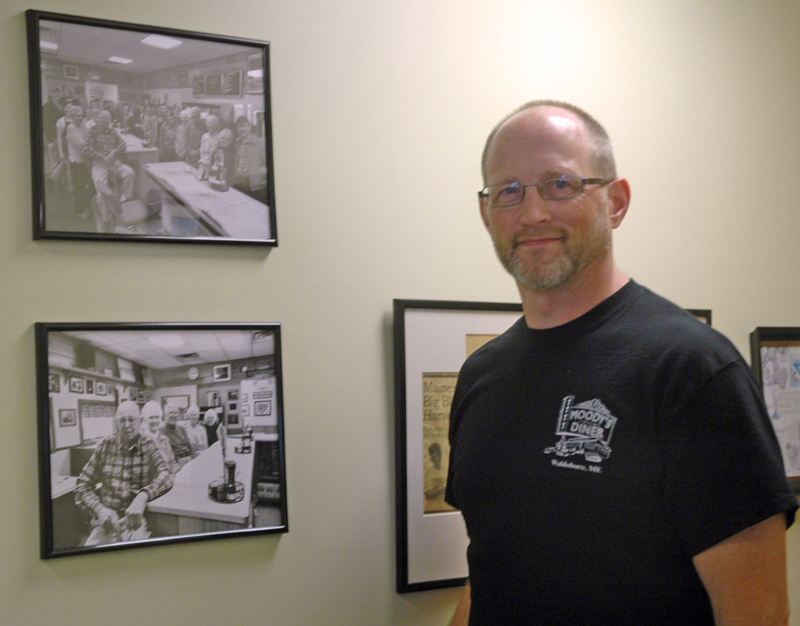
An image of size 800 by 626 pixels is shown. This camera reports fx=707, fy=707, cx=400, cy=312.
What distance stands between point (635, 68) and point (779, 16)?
0.63 metres

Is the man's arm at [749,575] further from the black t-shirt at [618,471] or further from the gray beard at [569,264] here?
the gray beard at [569,264]

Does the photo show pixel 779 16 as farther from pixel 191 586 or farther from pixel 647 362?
pixel 191 586

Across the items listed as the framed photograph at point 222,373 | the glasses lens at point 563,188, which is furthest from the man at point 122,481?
the glasses lens at point 563,188

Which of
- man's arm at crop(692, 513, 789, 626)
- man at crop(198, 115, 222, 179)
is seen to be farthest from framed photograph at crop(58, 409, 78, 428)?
man's arm at crop(692, 513, 789, 626)

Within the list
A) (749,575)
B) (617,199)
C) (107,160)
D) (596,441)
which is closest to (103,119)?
(107,160)

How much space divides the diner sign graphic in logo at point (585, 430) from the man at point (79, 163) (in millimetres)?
992

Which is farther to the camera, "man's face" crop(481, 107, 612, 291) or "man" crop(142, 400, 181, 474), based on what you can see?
"man" crop(142, 400, 181, 474)

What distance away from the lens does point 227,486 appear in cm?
147

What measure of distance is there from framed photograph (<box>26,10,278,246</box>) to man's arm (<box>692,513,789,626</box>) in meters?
1.03

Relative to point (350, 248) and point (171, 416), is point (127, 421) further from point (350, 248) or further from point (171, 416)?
point (350, 248)

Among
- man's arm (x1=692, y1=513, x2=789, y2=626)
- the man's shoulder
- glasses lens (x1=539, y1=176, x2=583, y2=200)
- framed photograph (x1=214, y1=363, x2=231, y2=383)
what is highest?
glasses lens (x1=539, y1=176, x2=583, y2=200)

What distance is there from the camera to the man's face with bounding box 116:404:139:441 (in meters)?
1.40

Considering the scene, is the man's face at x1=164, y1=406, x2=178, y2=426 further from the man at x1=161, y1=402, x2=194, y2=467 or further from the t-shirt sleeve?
the t-shirt sleeve

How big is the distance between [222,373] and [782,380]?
1.65 metres
